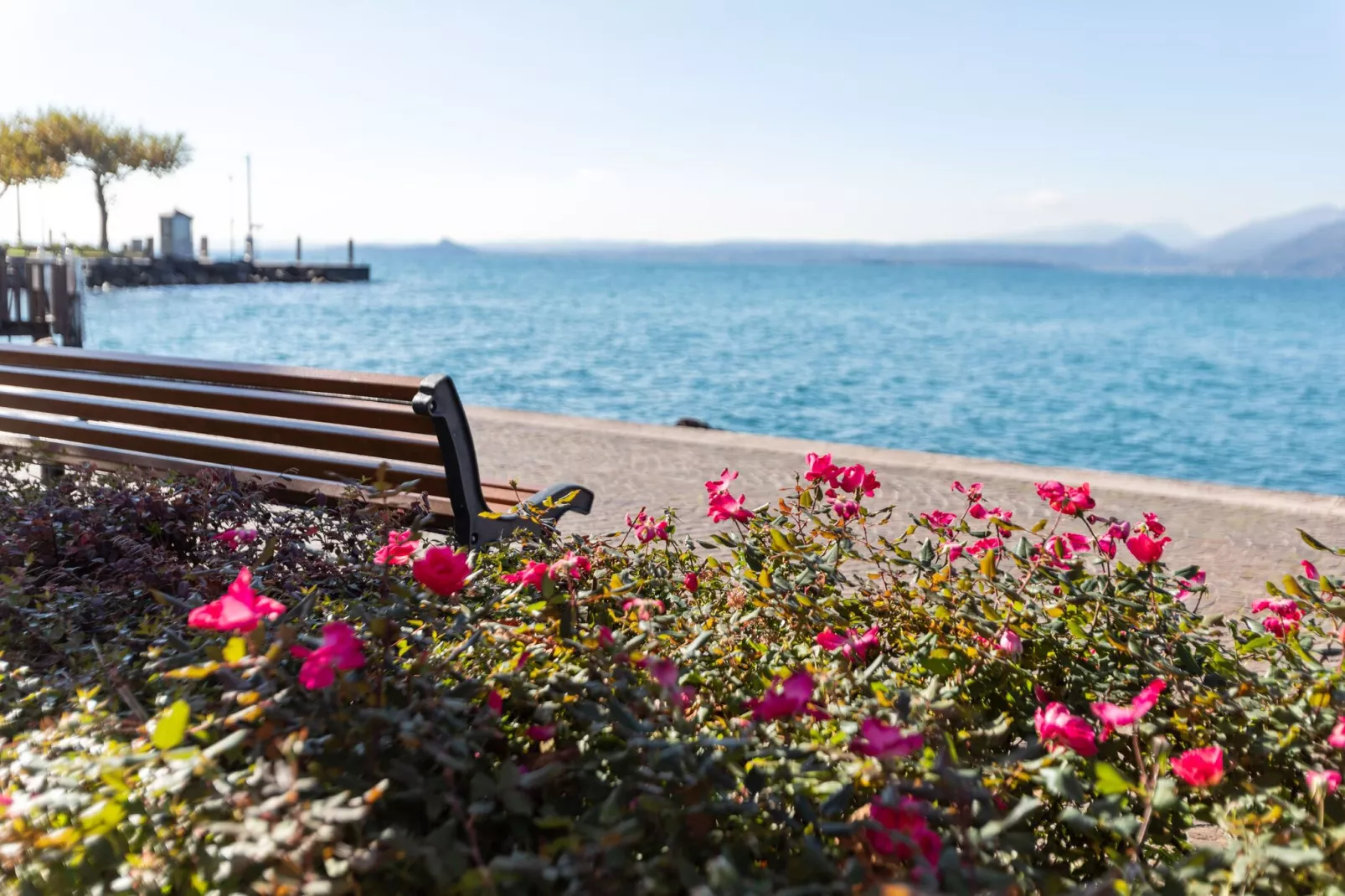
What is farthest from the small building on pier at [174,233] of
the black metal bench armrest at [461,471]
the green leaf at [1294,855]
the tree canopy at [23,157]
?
the green leaf at [1294,855]

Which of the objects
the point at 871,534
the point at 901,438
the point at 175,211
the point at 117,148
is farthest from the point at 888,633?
the point at 175,211

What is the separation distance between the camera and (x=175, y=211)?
6950cm

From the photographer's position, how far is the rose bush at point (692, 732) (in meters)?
1.28

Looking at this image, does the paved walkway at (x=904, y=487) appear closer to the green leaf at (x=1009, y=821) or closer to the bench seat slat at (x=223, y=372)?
the bench seat slat at (x=223, y=372)

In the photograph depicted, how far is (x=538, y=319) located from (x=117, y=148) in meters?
27.0

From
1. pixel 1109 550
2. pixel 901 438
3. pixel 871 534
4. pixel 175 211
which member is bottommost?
pixel 901 438

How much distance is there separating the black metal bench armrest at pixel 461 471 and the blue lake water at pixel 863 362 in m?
18.0

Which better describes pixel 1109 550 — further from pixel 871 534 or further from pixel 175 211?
pixel 175 211

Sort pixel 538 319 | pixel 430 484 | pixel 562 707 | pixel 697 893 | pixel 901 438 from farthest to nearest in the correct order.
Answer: pixel 538 319
pixel 901 438
pixel 430 484
pixel 562 707
pixel 697 893

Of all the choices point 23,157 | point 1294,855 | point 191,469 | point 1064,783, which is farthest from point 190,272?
point 1294,855

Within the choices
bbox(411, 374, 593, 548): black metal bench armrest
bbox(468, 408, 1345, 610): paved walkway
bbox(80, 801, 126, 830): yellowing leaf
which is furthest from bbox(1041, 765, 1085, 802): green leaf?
bbox(468, 408, 1345, 610): paved walkway

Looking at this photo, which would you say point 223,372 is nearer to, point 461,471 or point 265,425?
point 265,425

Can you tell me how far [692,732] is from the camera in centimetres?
152

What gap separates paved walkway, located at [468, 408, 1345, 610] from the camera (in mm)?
5359
